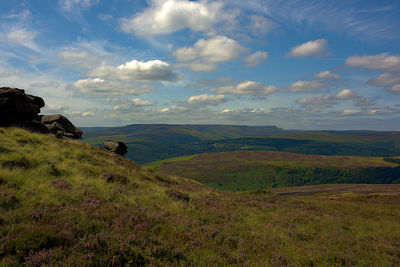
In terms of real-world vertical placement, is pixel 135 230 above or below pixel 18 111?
below

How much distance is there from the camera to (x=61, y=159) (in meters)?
18.1

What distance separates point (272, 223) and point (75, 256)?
39.4 feet

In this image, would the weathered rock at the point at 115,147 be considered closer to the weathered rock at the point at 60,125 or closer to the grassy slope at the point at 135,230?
the weathered rock at the point at 60,125

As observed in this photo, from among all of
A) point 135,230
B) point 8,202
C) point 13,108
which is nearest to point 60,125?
point 13,108

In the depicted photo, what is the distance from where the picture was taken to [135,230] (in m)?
8.43

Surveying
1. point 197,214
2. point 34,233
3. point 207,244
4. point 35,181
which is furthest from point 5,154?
point 207,244

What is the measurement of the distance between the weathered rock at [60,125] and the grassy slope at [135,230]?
50.3 feet

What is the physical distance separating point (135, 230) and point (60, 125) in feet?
105

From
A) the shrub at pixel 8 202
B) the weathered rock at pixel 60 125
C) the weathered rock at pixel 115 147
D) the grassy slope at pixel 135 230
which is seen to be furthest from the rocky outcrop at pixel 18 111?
the shrub at pixel 8 202

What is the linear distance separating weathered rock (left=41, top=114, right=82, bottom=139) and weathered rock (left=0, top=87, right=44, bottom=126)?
4298 mm

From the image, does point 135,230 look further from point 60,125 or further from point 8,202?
point 60,125

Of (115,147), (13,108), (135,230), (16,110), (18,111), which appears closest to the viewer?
(135,230)

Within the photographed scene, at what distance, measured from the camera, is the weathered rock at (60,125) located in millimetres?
31070

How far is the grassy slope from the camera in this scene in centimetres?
638
